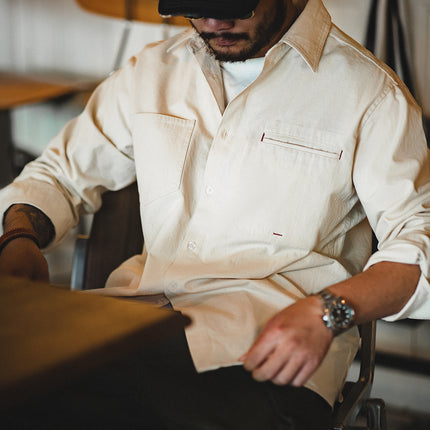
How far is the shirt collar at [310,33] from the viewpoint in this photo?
51.0 inches

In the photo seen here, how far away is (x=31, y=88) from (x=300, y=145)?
60.6 inches

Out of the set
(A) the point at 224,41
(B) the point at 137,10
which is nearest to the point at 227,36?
(A) the point at 224,41

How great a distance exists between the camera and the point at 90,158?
5.08 ft

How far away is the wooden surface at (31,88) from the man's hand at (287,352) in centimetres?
156

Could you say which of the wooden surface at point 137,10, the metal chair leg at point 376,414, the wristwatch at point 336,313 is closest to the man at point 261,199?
the wristwatch at point 336,313

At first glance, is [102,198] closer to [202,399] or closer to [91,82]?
[202,399]

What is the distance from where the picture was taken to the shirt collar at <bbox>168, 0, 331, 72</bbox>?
4.25 ft

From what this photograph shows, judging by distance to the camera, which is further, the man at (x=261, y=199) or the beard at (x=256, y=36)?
the beard at (x=256, y=36)

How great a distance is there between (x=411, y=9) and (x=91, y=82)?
1.37 meters

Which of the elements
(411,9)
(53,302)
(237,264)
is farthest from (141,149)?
(411,9)

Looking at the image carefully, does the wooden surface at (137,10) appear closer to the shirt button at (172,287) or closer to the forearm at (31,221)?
the forearm at (31,221)

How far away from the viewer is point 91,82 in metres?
2.90

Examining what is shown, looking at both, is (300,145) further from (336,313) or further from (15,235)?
(15,235)

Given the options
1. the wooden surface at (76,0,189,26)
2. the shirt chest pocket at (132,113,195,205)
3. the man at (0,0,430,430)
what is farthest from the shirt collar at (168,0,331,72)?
the wooden surface at (76,0,189,26)
